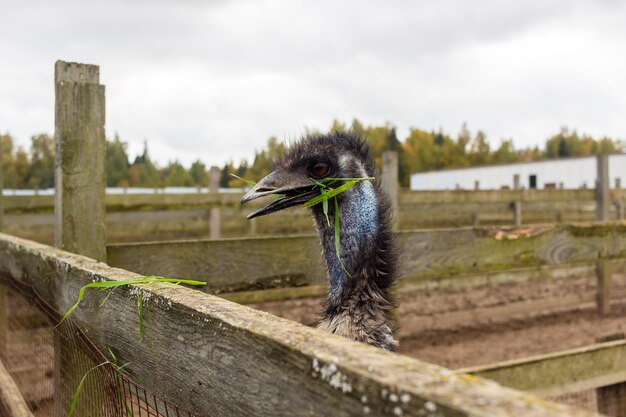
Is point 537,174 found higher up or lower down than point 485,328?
higher up

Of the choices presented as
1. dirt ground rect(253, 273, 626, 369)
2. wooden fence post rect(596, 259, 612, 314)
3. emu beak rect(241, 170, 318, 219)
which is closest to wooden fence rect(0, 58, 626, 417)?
emu beak rect(241, 170, 318, 219)

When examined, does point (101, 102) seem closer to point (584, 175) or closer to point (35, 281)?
point (35, 281)

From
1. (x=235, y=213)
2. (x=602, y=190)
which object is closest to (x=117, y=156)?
(x=235, y=213)

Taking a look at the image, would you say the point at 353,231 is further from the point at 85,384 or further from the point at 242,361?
the point at 242,361

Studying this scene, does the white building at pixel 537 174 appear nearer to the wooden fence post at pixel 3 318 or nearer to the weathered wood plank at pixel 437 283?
the weathered wood plank at pixel 437 283

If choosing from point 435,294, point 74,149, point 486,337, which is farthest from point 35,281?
point 435,294

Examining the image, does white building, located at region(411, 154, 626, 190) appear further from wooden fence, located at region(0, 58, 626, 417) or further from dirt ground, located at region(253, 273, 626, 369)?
wooden fence, located at region(0, 58, 626, 417)

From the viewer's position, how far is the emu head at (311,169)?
6.75 ft

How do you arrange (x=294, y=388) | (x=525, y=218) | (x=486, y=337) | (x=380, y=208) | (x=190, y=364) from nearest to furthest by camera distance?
1. (x=294, y=388)
2. (x=190, y=364)
3. (x=380, y=208)
4. (x=486, y=337)
5. (x=525, y=218)

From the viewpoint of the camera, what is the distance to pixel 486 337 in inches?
248

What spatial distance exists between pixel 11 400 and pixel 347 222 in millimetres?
1623

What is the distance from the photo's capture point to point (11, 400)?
2.51m

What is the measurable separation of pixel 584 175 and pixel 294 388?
39369 mm

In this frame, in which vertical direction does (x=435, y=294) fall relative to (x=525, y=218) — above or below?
below
